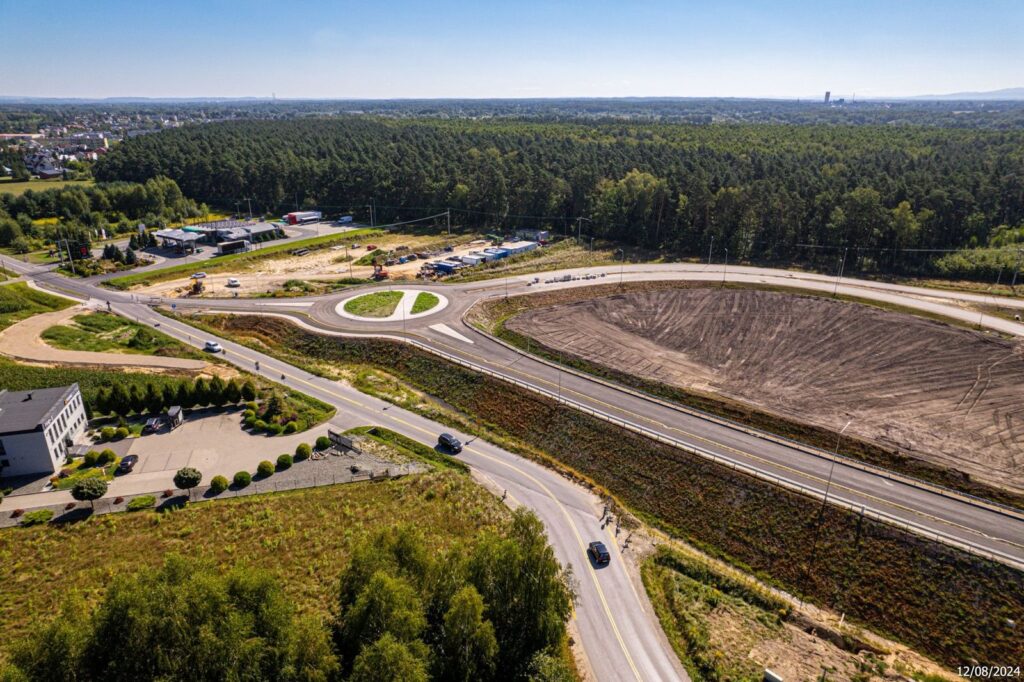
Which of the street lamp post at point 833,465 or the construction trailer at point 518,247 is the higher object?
the construction trailer at point 518,247

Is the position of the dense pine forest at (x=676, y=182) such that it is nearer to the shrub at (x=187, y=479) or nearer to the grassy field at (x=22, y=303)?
the grassy field at (x=22, y=303)


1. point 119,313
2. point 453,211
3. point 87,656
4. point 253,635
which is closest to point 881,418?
point 253,635

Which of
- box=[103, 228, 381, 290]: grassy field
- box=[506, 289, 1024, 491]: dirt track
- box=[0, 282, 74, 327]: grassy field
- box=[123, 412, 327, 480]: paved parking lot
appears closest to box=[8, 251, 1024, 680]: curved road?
box=[506, 289, 1024, 491]: dirt track

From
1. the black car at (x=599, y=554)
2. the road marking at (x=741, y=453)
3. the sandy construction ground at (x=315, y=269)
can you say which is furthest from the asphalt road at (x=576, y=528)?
the sandy construction ground at (x=315, y=269)

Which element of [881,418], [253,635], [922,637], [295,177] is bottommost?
[922,637]

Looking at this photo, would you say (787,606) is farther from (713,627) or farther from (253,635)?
(253,635)

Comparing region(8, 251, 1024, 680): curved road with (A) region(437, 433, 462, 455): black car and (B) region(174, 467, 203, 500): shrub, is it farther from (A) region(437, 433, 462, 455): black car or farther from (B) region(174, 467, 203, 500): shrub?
(B) region(174, 467, 203, 500): shrub

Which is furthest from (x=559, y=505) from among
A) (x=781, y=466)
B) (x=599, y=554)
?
(x=781, y=466)
